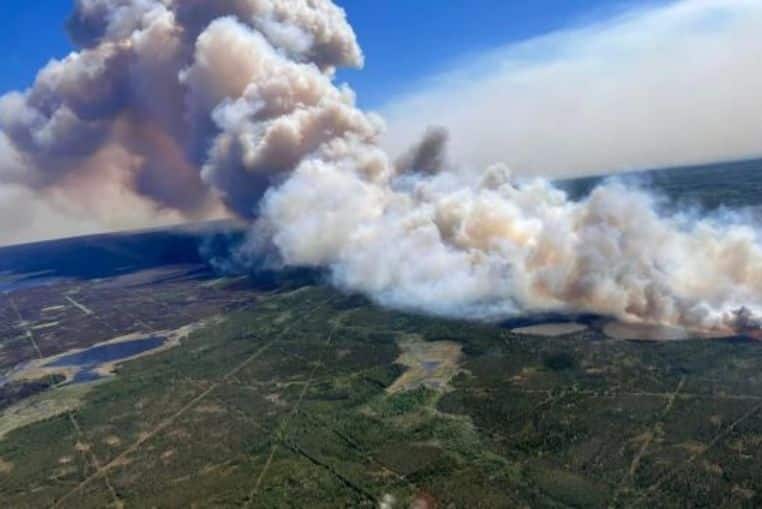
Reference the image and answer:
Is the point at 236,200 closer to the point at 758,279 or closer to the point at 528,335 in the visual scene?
the point at 528,335

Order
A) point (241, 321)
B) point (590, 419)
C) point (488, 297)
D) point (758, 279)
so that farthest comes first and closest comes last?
point (241, 321) < point (488, 297) < point (758, 279) < point (590, 419)

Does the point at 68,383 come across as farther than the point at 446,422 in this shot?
Yes

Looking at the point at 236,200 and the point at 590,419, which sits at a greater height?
the point at 236,200

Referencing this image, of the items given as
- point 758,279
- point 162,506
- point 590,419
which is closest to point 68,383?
point 162,506

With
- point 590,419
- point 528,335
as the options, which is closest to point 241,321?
point 528,335

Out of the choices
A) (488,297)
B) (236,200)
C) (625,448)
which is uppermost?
(236,200)

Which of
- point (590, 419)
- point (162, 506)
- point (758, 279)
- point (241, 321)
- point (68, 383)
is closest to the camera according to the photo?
point (162, 506)
